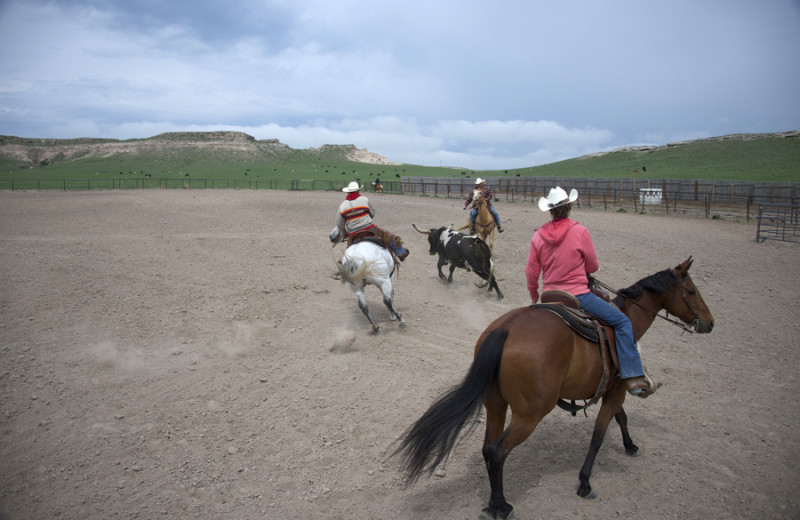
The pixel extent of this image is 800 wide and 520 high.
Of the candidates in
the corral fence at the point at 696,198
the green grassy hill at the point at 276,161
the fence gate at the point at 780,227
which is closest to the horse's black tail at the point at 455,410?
the fence gate at the point at 780,227

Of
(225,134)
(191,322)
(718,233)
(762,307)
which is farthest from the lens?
(225,134)

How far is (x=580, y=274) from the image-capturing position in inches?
172

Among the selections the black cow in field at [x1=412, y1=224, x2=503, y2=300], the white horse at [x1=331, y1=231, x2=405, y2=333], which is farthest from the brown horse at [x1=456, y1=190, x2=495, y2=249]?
the white horse at [x1=331, y1=231, x2=405, y2=333]

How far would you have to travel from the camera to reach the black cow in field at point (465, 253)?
10.8m

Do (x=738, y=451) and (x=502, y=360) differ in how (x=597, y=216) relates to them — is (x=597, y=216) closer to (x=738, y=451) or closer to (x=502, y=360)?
(x=738, y=451)

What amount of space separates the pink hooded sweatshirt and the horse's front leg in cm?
107

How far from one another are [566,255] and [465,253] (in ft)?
22.2

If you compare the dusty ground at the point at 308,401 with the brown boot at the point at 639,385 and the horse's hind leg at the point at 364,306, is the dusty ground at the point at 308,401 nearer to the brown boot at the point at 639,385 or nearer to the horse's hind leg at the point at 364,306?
the horse's hind leg at the point at 364,306

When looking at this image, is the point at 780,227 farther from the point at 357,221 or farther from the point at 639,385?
the point at 639,385

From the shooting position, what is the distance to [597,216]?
2491cm

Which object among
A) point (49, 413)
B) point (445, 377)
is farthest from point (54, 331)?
point (445, 377)

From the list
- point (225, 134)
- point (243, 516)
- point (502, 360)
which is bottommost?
point (243, 516)

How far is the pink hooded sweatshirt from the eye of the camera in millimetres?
4277

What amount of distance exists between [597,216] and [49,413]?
80.2 ft
